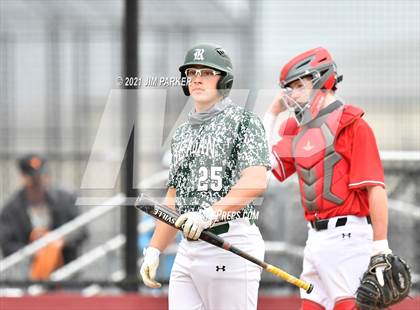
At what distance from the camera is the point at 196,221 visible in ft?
13.2

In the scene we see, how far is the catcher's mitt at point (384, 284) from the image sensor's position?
4.57 m

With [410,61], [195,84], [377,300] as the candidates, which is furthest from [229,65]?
[410,61]

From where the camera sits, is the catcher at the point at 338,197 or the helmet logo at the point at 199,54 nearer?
the helmet logo at the point at 199,54

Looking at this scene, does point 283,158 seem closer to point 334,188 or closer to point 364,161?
point 334,188

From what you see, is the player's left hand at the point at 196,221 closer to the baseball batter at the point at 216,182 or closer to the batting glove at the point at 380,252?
the baseball batter at the point at 216,182

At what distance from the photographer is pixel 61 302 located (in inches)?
290

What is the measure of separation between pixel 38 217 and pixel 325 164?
149 inches

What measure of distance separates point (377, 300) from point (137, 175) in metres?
3.39

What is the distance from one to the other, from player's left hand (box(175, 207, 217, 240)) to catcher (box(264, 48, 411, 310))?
0.88m

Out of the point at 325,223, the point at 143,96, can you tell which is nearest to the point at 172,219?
the point at 325,223

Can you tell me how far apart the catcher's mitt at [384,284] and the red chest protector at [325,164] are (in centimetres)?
35

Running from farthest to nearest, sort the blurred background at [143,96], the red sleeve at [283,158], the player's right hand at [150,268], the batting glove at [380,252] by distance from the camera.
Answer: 1. the blurred background at [143,96]
2. the red sleeve at [283,158]
3. the batting glove at [380,252]
4. the player's right hand at [150,268]

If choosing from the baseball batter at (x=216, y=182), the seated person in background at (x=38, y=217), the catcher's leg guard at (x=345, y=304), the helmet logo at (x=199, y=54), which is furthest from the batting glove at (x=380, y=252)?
the seated person in background at (x=38, y=217)

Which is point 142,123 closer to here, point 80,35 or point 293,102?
point 80,35
